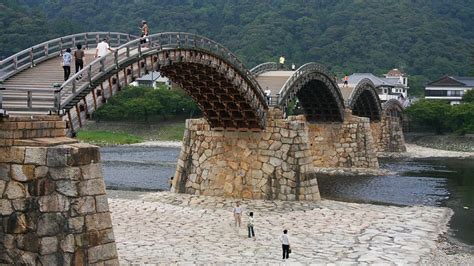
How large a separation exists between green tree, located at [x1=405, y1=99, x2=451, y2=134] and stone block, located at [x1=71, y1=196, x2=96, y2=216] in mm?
58673

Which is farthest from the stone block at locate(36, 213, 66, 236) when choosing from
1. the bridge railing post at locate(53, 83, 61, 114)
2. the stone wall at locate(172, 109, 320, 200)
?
the stone wall at locate(172, 109, 320, 200)

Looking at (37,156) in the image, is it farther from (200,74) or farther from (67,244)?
(200,74)

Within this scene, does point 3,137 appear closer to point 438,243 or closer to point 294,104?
point 438,243

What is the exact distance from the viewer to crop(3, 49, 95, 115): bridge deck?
1279cm

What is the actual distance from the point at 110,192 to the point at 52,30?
72.8m

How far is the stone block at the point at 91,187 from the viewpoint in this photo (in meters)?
11.7

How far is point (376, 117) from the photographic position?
5884 cm

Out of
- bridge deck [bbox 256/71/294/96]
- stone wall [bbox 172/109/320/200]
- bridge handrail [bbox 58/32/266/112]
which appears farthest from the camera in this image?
bridge deck [bbox 256/71/294/96]

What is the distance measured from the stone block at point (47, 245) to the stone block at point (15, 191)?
95cm

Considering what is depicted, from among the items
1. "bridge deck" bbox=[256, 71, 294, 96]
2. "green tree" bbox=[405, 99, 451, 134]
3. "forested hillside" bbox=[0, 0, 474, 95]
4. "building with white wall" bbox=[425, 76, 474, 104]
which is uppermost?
"forested hillside" bbox=[0, 0, 474, 95]

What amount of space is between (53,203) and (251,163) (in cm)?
1604

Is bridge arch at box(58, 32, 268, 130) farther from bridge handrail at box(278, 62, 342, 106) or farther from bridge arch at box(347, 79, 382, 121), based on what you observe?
bridge arch at box(347, 79, 382, 121)

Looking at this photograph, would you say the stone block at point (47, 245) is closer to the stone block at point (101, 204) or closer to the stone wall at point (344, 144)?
the stone block at point (101, 204)

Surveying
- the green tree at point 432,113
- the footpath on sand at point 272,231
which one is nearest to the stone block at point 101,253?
the footpath on sand at point 272,231
